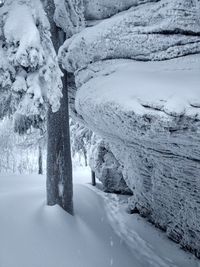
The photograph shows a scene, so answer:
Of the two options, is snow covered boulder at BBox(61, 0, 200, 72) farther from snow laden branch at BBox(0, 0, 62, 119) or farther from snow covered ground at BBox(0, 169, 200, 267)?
snow covered ground at BBox(0, 169, 200, 267)

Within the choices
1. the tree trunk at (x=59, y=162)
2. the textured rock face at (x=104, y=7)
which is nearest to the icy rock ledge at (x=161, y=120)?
the tree trunk at (x=59, y=162)

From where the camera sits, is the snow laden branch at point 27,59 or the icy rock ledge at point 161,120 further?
the snow laden branch at point 27,59

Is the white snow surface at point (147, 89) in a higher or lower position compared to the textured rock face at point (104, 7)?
lower

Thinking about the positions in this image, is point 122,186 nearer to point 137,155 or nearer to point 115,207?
point 115,207

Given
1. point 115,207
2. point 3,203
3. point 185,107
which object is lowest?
point 115,207

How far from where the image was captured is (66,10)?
9.70 m

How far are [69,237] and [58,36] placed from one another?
6455 mm

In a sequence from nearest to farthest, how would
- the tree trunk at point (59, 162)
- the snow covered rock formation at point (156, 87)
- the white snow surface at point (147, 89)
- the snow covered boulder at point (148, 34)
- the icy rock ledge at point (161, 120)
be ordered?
1. the white snow surface at point (147, 89)
2. the icy rock ledge at point (161, 120)
3. the snow covered rock formation at point (156, 87)
4. the snow covered boulder at point (148, 34)
5. the tree trunk at point (59, 162)

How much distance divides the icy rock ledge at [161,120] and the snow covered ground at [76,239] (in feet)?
2.72

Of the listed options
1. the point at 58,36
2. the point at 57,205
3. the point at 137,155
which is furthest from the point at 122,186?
the point at 58,36

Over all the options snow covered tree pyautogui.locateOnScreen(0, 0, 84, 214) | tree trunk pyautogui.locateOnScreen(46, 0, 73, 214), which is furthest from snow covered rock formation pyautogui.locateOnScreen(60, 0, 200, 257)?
snow covered tree pyautogui.locateOnScreen(0, 0, 84, 214)

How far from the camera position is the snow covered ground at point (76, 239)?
6.97 metres

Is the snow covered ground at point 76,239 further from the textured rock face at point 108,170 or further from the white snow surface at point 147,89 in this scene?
the textured rock face at point 108,170

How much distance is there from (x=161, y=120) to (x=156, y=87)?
2.65ft
